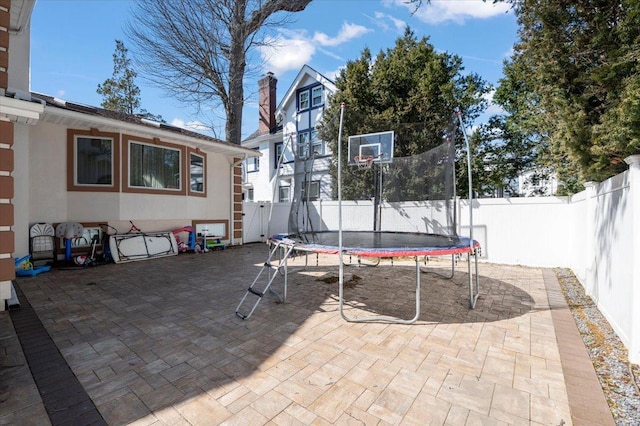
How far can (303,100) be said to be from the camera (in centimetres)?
1578

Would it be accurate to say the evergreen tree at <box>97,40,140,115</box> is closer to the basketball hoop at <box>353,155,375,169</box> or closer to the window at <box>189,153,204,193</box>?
the window at <box>189,153,204,193</box>

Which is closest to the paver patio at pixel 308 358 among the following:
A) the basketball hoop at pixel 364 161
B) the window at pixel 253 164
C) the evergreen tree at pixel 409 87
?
the basketball hoop at pixel 364 161

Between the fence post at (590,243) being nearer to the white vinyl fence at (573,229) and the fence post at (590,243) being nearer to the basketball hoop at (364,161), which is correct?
the white vinyl fence at (573,229)

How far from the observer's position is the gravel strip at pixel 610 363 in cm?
205

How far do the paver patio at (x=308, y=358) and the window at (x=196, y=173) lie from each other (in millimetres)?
4901

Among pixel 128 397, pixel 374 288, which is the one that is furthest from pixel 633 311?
pixel 128 397

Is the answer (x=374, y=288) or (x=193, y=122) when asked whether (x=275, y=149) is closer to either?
(x=193, y=122)

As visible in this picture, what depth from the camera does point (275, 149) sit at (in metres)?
17.1

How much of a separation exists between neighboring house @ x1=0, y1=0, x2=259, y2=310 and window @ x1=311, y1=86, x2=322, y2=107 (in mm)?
6328

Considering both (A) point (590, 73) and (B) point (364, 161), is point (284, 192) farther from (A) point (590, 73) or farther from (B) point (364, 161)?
(A) point (590, 73)

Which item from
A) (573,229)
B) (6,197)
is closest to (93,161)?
(6,197)

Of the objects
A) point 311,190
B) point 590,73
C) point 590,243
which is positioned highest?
point 590,73

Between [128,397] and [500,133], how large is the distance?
12.5 meters

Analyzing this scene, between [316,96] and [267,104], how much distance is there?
365cm
